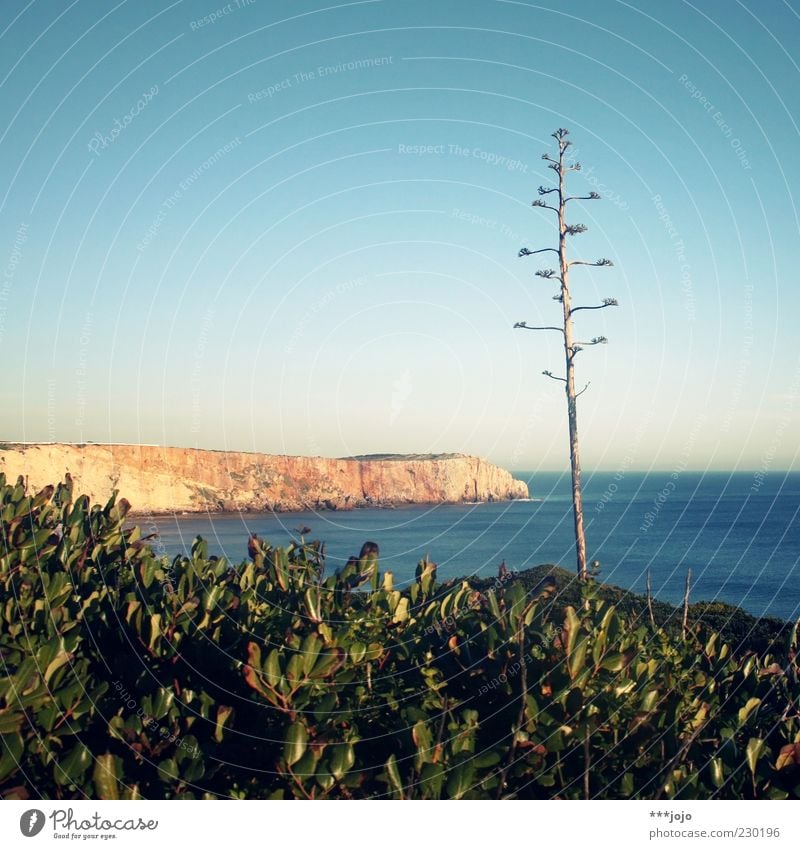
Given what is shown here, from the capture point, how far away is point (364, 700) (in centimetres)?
332

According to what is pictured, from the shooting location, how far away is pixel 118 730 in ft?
10.0

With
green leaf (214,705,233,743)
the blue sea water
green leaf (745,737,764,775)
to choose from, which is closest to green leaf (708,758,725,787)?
green leaf (745,737,764,775)

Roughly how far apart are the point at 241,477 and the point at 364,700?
7622 cm

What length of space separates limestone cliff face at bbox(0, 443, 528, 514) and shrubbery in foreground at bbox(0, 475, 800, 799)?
48.3 meters

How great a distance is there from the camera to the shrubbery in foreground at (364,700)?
2.99 m

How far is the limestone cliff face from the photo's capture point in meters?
60.2

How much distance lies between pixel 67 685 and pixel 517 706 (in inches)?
78.9

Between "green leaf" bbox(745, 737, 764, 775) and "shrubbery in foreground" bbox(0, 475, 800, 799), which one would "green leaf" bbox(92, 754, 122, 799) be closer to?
"shrubbery in foreground" bbox(0, 475, 800, 799)

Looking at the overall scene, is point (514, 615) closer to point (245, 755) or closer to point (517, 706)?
point (517, 706)

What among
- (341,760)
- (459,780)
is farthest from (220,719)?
(459,780)
